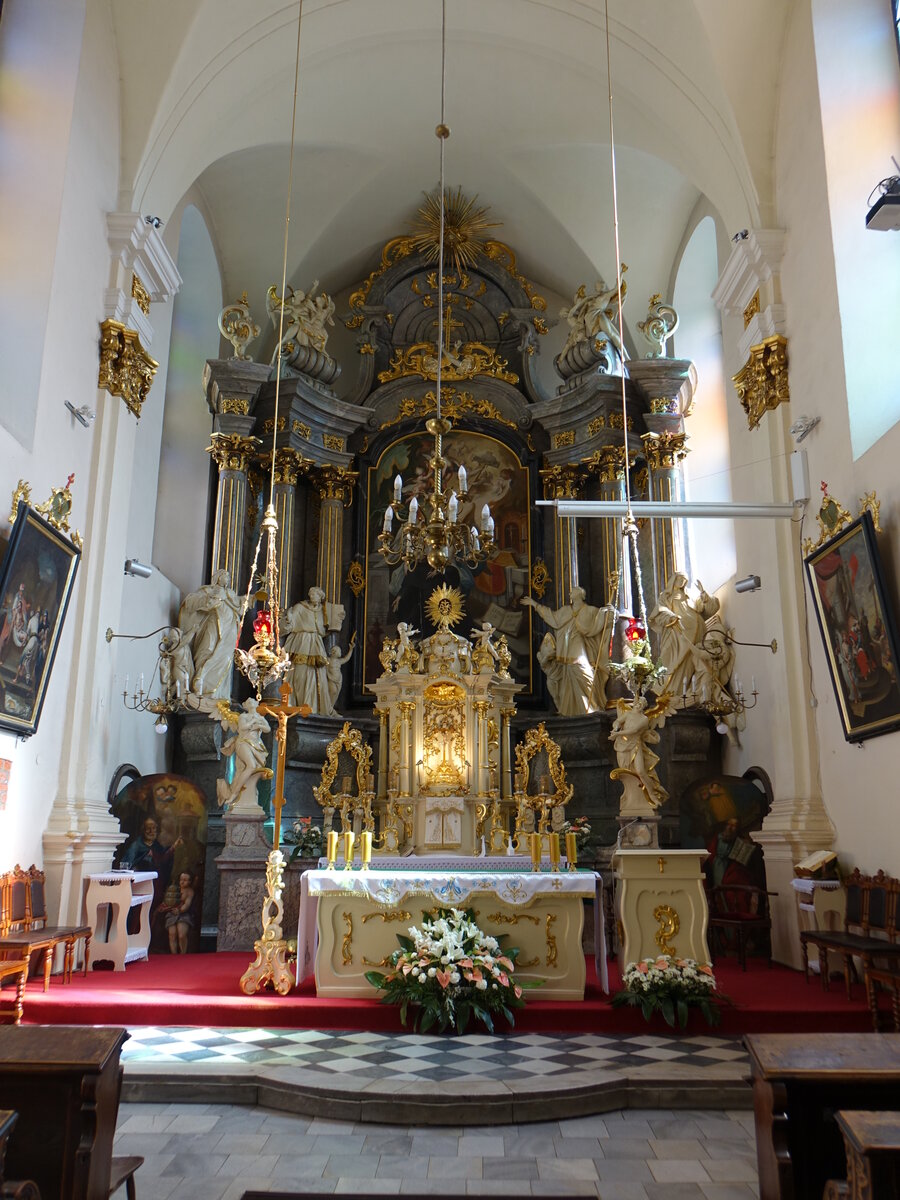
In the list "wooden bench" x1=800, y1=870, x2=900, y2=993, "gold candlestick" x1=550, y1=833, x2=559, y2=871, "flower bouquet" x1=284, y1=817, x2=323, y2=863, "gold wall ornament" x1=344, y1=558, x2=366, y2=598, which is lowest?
"wooden bench" x1=800, y1=870, x2=900, y2=993

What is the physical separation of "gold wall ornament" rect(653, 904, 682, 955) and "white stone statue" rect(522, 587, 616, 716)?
4.69 metres

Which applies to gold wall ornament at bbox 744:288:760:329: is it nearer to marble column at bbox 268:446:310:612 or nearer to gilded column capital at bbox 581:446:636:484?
gilded column capital at bbox 581:446:636:484

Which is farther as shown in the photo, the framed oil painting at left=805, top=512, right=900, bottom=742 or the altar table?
the altar table

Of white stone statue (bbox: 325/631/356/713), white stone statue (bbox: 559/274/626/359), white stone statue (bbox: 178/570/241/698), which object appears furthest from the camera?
white stone statue (bbox: 559/274/626/359)

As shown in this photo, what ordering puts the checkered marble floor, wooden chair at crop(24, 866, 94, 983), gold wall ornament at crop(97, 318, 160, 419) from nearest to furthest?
the checkered marble floor, wooden chair at crop(24, 866, 94, 983), gold wall ornament at crop(97, 318, 160, 419)

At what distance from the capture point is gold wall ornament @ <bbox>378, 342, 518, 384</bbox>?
13430 millimetres

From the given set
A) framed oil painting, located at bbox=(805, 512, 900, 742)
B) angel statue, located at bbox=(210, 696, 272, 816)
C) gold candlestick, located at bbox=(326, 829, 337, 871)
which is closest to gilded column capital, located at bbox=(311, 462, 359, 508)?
angel statue, located at bbox=(210, 696, 272, 816)

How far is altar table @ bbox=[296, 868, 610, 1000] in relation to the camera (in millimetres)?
7145

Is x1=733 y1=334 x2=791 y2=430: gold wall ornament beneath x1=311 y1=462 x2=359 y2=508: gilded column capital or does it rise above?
beneath

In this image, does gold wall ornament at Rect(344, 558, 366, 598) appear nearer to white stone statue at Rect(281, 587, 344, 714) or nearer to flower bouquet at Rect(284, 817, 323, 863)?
white stone statue at Rect(281, 587, 344, 714)

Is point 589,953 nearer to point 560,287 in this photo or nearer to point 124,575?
point 124,575

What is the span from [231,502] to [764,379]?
625 cm

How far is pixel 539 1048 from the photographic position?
6.04 m

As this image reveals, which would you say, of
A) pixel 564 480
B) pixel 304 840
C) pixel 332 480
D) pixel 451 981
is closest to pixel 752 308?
pixel 564 480
